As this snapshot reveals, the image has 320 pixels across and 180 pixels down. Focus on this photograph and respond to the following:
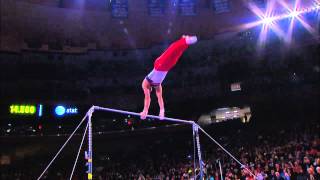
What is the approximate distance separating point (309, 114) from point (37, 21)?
20.6m

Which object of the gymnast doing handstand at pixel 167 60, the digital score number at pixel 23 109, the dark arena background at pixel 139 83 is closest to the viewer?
the gymnast doing handstand at pixel 167 60

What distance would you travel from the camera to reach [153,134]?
2862cm

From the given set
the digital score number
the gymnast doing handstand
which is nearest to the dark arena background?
the digital score number

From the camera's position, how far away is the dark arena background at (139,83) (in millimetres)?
25000

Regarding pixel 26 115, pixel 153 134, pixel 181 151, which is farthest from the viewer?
pixel 153 134

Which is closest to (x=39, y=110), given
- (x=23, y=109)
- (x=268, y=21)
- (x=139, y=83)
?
(x=23, y=109)

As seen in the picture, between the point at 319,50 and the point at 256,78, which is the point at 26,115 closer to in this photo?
the point at 256,78

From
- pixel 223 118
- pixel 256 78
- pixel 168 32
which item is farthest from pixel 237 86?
pixel 168 32

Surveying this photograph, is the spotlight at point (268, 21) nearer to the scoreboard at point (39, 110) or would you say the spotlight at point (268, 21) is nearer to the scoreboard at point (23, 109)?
the scoreboard at point (39, 110)

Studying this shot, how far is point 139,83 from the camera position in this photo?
2898 cm

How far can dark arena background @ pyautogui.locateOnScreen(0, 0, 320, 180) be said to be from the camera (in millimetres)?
25000

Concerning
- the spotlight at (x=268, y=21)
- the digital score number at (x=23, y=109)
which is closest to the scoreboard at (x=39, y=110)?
the digital score number at (x=23, y=109)

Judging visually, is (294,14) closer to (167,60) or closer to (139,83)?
(139,83)

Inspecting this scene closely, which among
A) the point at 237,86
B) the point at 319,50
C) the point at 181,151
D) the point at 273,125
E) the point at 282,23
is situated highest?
the point at 282,23
